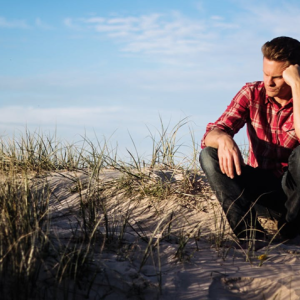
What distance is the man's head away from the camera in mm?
3738

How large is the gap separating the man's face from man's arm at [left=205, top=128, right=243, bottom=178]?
0.59 meters

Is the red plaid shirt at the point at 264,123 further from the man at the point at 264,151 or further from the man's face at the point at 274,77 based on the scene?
the man's face at the point at 274,77

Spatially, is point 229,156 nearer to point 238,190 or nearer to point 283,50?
point 238,190

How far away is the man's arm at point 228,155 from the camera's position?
3.41m

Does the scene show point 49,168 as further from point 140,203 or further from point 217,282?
point 217,282

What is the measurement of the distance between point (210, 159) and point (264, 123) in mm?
681

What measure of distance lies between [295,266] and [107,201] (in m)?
2.06

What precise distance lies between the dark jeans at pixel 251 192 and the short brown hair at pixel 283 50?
2.50 ft

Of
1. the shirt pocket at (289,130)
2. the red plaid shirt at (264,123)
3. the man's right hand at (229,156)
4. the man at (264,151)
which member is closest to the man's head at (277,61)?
the man at (264,151)

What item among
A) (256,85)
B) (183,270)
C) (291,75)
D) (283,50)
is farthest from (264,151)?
(183,270)

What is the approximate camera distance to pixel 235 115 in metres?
3.92

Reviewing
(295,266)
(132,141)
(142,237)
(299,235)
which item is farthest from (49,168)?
(295,266)

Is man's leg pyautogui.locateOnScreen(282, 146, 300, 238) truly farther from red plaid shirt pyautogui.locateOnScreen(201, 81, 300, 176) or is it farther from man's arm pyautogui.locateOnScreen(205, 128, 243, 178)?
man's arm pyautogui.locateOnScreen(205, 128, 243, 178)

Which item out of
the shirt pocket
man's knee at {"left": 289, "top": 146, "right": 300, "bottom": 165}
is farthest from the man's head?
man's knee at {"left": 289, "top": 146, "right": 300, "bottom": 165}
